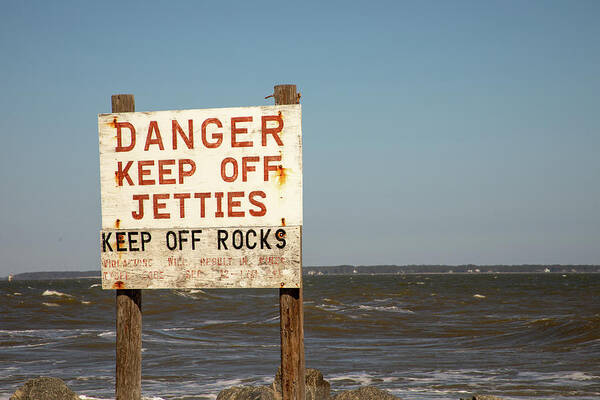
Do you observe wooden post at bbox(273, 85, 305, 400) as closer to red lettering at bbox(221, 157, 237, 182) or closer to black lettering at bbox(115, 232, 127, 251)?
red lettering at bbox(221, 157, 237, 182)

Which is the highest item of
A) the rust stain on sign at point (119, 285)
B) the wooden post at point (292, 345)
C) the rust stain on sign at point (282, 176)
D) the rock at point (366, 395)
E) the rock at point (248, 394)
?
the rust stain on sign at point (282, 176)

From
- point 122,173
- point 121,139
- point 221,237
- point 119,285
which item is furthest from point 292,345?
point 121,139

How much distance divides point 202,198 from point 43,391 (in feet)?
14.8

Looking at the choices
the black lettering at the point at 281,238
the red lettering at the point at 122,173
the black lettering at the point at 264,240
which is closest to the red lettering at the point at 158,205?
the red lettering at the point at 122,173

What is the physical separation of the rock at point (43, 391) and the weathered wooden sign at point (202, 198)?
3468 millimetres

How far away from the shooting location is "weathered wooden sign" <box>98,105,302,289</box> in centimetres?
591

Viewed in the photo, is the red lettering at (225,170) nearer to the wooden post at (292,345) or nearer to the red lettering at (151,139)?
the red lettering at (151,139)

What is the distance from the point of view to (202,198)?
6082mm

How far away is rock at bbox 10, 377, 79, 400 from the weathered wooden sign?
3.47 m

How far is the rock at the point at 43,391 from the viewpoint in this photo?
878cm

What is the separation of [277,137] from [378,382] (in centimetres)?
1011

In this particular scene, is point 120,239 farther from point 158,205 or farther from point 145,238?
point 158,205

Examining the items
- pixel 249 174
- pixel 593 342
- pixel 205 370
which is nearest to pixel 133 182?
pixel 249 174

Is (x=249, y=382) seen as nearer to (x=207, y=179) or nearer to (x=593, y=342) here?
(x=207, y=179)
